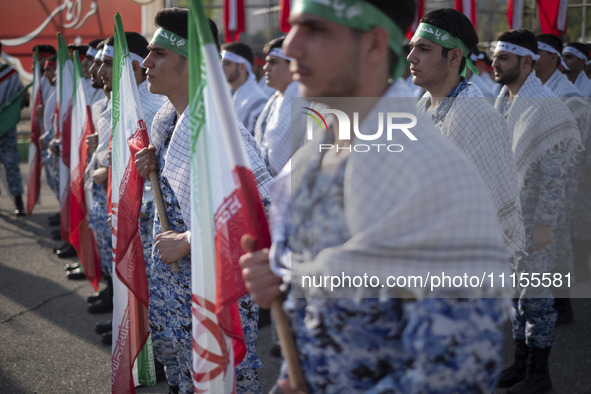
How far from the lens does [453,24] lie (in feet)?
11.6

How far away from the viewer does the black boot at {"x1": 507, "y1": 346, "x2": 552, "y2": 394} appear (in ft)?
13.3

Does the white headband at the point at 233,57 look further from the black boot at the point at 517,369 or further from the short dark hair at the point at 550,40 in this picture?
the black boot at the point at 517,369

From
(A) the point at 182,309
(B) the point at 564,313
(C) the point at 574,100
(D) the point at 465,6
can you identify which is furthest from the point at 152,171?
(D) the point at 465,6

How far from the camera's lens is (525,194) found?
4.51 metres

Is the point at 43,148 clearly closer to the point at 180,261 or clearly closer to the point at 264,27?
the point at 180,261

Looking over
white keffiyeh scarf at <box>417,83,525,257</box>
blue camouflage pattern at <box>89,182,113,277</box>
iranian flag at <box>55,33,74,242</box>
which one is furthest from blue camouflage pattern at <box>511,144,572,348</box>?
iranian flag at <box>55,33,74,242</box>

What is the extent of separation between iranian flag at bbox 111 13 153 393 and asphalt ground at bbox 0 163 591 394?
91cm

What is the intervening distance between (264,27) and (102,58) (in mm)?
15512

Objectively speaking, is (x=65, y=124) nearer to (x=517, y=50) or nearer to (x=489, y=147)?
(x=517, y=50)

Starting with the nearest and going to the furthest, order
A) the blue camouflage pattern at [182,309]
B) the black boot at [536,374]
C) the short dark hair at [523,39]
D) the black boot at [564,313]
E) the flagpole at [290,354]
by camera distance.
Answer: the flagpole at [290,354], the blue camouflage pattern at [182,309], the black boot at [536,374], the short dark hair at [523,39], the black boot at [564,313]

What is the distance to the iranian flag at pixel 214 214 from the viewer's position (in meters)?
2.11

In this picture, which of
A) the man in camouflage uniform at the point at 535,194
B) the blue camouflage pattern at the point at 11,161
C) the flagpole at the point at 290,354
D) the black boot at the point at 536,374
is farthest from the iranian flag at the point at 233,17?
the flagpole at the point at 290,354

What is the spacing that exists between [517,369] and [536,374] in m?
0.19

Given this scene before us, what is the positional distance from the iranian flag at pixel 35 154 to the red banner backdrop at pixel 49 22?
819 cm
